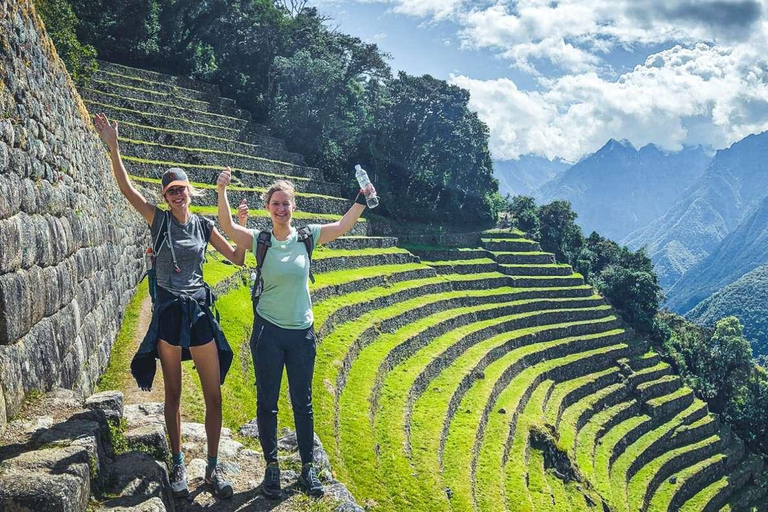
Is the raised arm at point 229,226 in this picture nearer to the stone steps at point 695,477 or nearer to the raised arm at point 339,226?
the raised arm at point 339,226

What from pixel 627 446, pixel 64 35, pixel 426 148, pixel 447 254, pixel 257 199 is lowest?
pixel 627 446

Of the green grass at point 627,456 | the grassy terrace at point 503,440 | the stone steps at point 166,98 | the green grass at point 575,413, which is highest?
the stone steps at point 166,98

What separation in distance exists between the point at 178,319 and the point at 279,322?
68cm

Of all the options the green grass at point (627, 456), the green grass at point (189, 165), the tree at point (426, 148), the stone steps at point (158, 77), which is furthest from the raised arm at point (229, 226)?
the tree at point (426, 148)

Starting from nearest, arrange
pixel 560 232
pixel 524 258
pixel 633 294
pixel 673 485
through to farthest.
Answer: pixel 673 485, pixel 524 258, pixel 633 294, pixel 560 232

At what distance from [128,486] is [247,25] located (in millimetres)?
32110

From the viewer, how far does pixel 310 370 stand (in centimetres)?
430

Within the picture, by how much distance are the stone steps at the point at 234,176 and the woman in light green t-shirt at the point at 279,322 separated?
1634 cm

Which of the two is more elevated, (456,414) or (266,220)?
(266,220)

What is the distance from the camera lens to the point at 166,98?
84.9 feet

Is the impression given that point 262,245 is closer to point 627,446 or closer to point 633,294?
point 627,446

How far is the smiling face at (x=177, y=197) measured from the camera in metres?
3.99

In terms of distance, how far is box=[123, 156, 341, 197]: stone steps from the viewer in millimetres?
19234

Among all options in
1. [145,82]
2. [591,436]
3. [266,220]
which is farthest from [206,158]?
[591,436]
